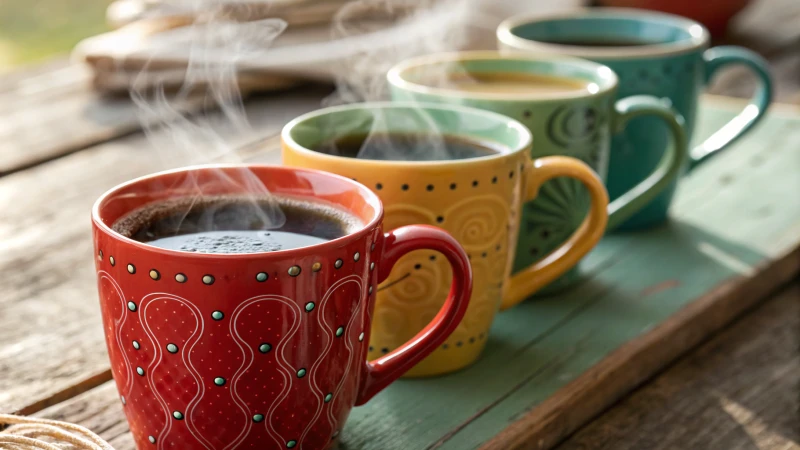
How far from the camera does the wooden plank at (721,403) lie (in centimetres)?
65

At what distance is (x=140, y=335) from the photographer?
19.3 inches

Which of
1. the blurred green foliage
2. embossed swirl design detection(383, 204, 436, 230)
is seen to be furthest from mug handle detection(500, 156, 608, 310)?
the blurred green foliage

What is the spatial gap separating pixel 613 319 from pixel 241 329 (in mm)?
396

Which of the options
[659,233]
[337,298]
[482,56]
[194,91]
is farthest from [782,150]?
[337,298]

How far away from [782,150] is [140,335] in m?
0.94

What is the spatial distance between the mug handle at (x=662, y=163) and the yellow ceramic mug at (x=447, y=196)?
10cm

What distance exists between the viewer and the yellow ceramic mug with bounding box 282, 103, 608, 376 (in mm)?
607

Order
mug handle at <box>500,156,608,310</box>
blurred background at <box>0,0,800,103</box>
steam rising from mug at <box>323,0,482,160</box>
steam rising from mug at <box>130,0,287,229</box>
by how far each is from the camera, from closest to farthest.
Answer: steam rising from mug at <box>130,0,287,229</box> < mug handle at <box>500,156,608,310</box> < steam rising from mug at <box>323,0,482,160</box> < blurred background at <box>0,0,800,103</box>

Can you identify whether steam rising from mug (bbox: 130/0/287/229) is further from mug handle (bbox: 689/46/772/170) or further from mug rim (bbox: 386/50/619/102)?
mug handle (bbox: 689/46/772/170)

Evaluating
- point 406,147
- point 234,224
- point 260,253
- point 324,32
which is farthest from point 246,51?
point 324,32

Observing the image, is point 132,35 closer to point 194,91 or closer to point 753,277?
point 194,91

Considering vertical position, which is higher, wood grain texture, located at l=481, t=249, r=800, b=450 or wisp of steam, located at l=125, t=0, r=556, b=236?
wisp of steam, located at l=125, t=0, r=556, b=236

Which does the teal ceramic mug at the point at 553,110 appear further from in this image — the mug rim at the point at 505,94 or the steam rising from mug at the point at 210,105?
the steam rising from mug at the point at 210,105

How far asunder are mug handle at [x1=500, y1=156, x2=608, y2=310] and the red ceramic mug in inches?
6.2
